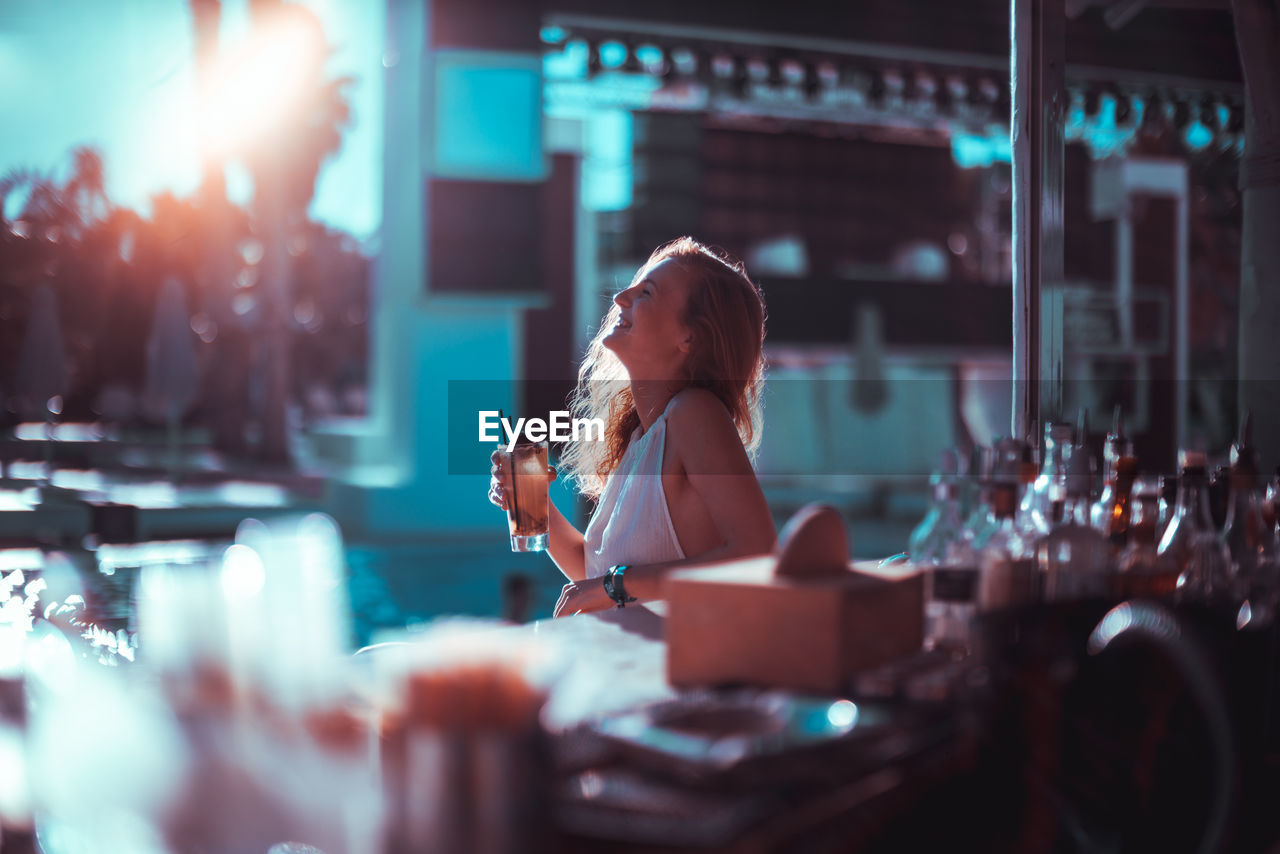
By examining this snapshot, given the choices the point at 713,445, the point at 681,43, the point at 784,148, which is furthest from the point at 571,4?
the point at 784,148

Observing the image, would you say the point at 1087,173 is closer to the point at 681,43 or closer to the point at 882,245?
the point at 882,245

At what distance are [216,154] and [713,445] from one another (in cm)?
1316

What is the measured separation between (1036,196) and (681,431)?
679 mm

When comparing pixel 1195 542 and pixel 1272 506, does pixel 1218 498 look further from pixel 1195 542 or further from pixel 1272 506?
pixel 1272 506

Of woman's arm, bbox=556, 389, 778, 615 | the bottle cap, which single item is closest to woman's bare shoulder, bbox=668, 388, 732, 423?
woman's arm, bbox=556, 389, 778, 615

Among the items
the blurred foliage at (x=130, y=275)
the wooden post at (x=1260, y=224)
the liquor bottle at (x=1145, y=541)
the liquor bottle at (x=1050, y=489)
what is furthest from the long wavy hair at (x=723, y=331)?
the blurred foliage at (x=130, y=275)

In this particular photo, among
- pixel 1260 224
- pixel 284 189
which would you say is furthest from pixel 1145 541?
pixel 284 189

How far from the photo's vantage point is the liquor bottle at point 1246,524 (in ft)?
3.87

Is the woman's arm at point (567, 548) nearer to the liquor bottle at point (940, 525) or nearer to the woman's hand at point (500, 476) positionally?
the woman's hand at point (500, 476)

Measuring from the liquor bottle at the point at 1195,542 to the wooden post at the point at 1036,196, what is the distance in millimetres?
472

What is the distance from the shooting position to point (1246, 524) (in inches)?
47.8

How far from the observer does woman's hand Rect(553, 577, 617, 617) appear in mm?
1603

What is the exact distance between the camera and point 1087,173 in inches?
599

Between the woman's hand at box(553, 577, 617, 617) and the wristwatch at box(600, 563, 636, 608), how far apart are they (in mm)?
17
